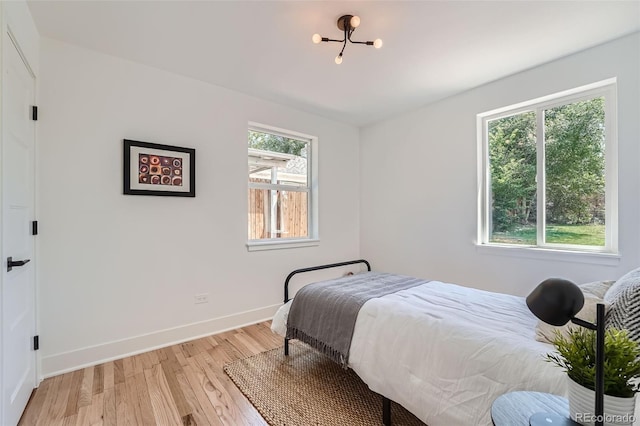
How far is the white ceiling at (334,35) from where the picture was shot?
182 cm

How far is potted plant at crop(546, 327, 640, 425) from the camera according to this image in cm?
74

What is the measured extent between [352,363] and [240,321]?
65.9 inches

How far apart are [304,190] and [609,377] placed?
3260mm

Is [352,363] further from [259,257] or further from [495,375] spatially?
[259,257]

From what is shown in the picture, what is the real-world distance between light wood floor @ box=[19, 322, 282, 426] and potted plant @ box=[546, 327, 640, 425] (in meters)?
1.49

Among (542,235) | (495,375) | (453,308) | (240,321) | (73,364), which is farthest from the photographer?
(240,321)

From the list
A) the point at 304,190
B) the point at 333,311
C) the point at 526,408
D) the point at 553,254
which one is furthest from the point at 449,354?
the point at 304,190

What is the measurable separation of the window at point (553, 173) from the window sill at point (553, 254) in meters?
0.11

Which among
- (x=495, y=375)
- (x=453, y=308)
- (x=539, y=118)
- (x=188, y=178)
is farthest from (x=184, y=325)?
(x=539, y=118)

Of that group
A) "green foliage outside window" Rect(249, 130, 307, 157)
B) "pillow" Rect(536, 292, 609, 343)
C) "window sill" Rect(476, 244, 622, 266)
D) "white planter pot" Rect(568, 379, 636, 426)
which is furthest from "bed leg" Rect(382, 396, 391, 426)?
"green foliage outside window" Rect(249, 130, 307, 157)

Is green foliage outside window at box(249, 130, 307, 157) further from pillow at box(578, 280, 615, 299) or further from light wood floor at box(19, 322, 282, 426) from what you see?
pillow at box(578, 280, 615, 299)

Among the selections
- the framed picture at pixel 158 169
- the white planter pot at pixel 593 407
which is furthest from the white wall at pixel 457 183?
the framed picture at pixel 158 169

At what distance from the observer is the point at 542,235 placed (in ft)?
8.64

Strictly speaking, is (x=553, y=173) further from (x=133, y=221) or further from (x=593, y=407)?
(x=133, y=221)
